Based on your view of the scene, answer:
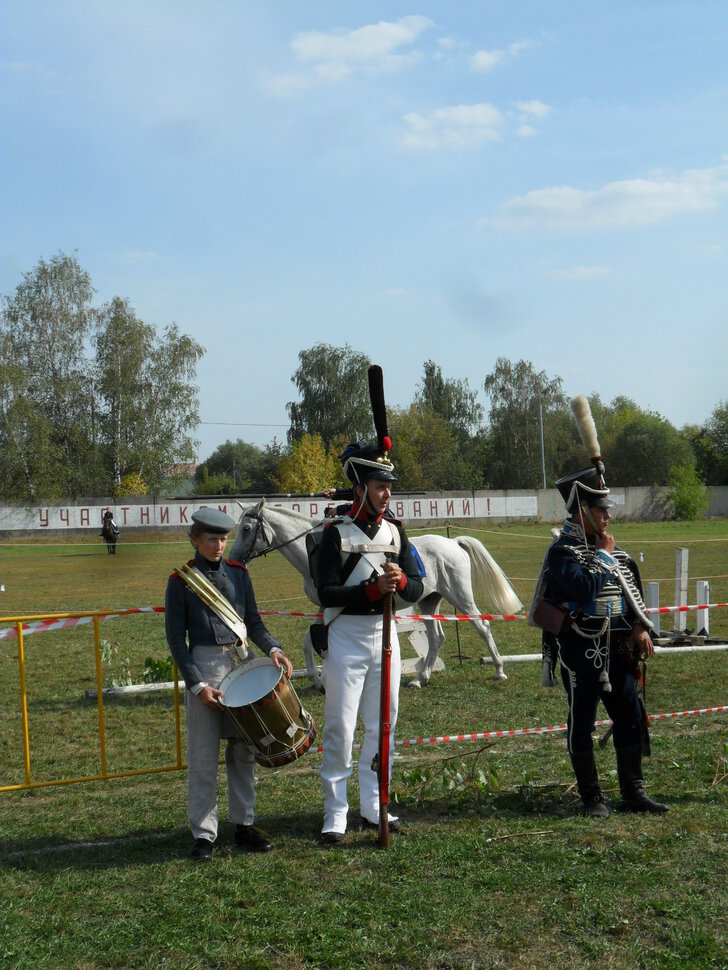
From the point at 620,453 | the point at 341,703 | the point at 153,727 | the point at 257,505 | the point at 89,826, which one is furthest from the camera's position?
the point at 620,453

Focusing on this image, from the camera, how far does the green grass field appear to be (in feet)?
12.3

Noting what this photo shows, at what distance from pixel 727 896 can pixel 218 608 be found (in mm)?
2721

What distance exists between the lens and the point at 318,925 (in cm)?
391

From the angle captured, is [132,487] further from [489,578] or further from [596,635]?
[596,635]

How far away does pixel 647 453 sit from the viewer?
Answer: 234ft

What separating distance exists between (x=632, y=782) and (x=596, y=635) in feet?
2.95

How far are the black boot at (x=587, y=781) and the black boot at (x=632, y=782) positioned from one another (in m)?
0.15

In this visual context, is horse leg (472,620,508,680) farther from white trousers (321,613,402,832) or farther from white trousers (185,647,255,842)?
white trousers (185,647,255,842)

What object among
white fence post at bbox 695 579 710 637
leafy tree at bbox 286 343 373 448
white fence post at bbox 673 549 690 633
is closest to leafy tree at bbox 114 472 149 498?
leafy tree at bbox 286 343 373 448

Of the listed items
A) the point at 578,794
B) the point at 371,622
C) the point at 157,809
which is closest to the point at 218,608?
the point at 371,622

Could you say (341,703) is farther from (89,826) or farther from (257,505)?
(257,505)

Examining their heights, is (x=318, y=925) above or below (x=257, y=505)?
below

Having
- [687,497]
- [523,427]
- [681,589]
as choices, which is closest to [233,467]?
[523,427]

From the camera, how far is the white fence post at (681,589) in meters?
11.8
